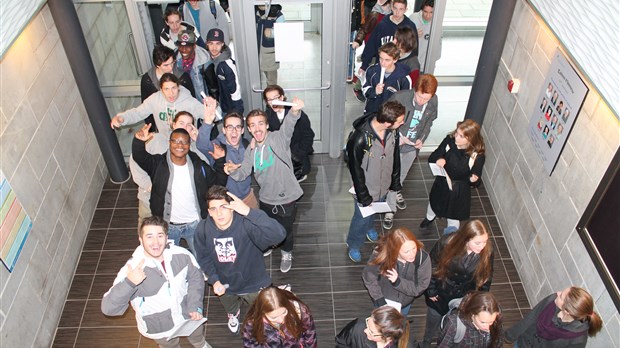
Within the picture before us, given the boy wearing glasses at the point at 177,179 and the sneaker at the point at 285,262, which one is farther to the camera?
the sneaker at the point at 285,262

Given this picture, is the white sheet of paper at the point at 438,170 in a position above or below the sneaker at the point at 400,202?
above

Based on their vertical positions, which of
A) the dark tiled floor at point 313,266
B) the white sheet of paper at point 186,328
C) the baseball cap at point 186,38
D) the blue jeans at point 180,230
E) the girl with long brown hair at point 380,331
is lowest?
the dark tiled floor at point 313,266

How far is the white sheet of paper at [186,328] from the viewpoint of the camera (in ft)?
13.5

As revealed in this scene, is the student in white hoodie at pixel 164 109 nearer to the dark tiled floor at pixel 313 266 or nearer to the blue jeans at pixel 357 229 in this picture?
the dark tiled floor at pixel 313 266

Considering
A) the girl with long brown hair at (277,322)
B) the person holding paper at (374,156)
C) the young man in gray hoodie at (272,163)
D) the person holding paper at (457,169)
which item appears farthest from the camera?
the person holding paper at (457,169)

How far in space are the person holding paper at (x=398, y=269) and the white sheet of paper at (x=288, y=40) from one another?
2680 millimetres

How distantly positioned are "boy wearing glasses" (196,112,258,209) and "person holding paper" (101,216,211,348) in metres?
1.07

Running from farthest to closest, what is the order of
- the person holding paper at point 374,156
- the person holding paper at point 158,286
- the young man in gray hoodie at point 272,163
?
the young man in gray hoodie at point 272,163 < the person holding paper at point 374,156 < the person holding paper at point 158,286

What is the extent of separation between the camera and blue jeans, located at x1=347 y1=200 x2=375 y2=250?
5.22 m

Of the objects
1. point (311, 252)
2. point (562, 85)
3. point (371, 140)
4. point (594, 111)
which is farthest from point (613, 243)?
point (311, 252)

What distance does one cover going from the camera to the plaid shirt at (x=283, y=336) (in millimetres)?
3661

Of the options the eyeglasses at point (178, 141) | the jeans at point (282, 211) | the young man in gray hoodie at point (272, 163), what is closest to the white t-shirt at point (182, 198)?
the eyeglasses at point (178, 141)

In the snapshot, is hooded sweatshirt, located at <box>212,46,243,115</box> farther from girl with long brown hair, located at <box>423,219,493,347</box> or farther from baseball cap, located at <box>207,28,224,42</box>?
girl with long brown hair, located at <box>423,219,493,347</box>

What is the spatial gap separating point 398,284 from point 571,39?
2.28m
